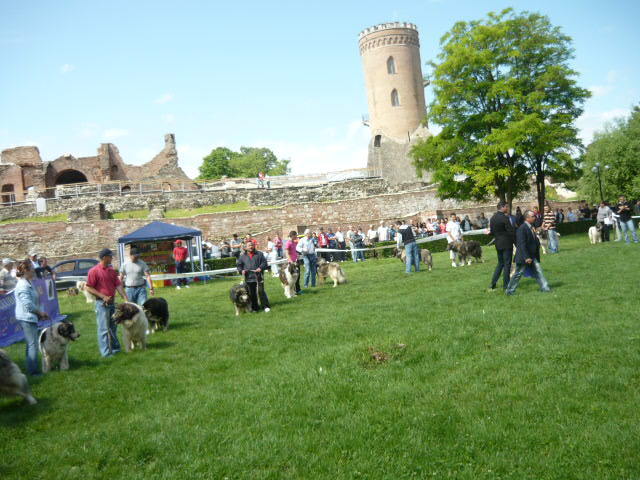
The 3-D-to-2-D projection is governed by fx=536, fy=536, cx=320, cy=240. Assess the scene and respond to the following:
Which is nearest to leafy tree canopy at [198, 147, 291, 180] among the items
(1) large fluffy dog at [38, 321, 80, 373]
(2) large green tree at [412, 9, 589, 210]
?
(2) large green tree at [412, 9, 589, 210]

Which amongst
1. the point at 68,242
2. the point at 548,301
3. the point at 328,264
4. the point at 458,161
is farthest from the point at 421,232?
the point at 68,242

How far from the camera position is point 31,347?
25.7 feet

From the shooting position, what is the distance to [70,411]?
614 cm

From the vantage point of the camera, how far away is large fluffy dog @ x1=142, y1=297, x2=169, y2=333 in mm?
10516

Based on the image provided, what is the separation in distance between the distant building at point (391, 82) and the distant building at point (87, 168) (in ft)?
63.8

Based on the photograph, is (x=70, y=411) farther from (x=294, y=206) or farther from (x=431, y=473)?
(x=294, y=206)

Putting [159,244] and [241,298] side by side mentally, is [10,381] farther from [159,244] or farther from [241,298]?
[159,244]

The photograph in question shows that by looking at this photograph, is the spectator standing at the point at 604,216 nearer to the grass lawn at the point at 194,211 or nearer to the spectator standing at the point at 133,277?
the spectator standing at the point at 133,277

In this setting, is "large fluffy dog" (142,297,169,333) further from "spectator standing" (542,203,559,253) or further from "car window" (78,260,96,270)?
"car window" (78,260,96,270)

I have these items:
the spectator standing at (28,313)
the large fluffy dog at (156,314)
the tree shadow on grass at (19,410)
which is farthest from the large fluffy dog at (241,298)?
the tree shadow on grass at (19,410)

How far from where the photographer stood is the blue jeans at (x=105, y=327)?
8695 millimetres

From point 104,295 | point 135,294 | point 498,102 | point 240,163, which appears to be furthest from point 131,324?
point 240,163

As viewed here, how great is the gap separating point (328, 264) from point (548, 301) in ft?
25.3

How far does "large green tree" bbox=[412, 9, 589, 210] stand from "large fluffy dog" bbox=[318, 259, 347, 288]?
43.6ft
